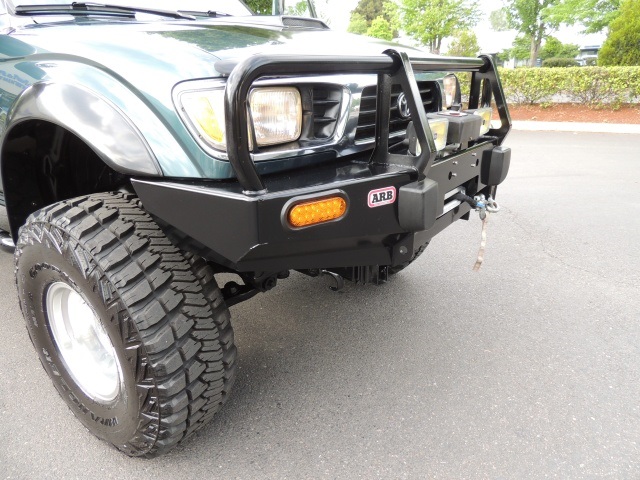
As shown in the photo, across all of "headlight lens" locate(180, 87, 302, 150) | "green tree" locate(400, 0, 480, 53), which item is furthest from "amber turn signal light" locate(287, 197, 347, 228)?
"green tree" locate(400, 0, 480, 53)

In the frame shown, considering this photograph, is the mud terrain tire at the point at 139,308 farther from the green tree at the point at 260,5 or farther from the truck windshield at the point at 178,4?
the green tree at the point at 260,5

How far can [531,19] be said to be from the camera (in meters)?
21.9

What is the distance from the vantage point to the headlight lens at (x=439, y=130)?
1.97 metres

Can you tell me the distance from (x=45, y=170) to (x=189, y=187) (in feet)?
4.24

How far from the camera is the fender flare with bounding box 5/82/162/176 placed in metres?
1.58

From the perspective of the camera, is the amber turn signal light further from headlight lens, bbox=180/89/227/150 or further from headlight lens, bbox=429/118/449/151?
headlight lens, bbox=429/118/449/151

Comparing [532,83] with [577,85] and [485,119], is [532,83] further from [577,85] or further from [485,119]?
[485,119]

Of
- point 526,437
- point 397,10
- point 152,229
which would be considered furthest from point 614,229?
point 397,10

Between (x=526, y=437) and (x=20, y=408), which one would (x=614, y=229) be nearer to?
(x=526, y=437)

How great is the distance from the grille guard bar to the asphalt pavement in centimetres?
114

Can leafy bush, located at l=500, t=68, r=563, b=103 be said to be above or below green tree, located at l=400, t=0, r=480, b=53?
below

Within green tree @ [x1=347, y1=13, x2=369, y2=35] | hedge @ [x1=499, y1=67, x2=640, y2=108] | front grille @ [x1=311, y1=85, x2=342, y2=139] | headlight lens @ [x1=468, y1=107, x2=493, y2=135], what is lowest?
hedge @ [x1=499, y1=67, x2=640, y2=108]

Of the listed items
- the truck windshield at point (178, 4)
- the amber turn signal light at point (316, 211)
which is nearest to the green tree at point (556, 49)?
the truck windshield at point (178, 4)

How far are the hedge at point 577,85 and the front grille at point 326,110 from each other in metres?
14.4
